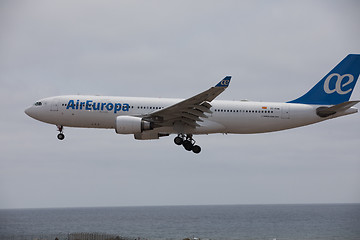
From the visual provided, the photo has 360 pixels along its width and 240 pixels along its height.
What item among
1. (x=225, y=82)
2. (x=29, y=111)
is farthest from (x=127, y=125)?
(x=29, y=111)

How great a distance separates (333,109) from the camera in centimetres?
3734

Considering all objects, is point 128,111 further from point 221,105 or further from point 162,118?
point 221,105

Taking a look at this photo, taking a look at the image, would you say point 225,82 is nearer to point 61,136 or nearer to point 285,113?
point 285,113

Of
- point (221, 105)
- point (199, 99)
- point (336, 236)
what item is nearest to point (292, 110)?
point (221, 105)

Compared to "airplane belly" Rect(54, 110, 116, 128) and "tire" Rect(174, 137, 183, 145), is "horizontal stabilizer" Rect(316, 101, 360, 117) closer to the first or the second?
"tire" Rect(174, 137, 183, 145)

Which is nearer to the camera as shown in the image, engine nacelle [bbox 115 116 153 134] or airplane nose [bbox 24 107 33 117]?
engine nacelle [bbox 115 116 153 134]

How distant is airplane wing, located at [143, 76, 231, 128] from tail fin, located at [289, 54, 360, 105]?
8.93 m

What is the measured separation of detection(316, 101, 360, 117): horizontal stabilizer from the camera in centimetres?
3625

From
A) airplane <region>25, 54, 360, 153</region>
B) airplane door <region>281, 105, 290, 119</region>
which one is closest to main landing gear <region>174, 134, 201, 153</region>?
airplane <region>25, 54, 360, 153</region>

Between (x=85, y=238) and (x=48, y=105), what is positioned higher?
(x=48, y=105)

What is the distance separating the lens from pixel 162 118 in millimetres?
36469

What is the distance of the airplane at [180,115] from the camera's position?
36478 millimetres

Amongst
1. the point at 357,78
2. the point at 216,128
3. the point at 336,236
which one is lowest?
the point at 336,236

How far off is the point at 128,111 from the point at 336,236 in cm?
10542
